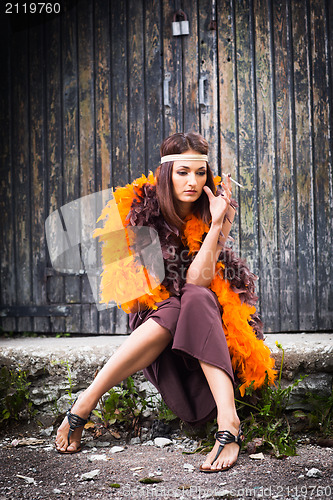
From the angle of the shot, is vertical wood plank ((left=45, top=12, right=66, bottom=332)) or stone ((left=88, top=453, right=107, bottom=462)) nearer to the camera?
stone ((left=88, top=453, right=107, bottom=462))

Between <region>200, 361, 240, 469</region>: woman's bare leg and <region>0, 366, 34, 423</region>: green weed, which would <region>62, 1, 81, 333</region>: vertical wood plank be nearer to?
<region>0, 366, 34, 423</region>: green weed

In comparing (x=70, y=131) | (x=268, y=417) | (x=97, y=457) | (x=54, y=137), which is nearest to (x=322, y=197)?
(x=268, y=417)

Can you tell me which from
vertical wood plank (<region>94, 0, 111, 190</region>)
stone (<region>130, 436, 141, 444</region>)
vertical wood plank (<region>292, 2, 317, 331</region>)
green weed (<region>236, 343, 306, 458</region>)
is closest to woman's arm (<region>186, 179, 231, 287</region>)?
green weed (<region>236, 343, 306, 458</region>)

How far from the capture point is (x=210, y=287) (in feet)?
8.02

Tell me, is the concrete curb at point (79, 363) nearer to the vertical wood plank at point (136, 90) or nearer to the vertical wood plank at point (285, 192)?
the vertical wood plank at point (285, 192)

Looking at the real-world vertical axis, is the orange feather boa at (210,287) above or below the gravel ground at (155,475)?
above

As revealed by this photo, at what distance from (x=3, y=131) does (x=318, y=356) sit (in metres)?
2.72

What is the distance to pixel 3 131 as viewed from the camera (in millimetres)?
3719

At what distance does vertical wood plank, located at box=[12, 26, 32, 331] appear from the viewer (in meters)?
3.66

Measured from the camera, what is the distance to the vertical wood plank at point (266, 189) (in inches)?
134

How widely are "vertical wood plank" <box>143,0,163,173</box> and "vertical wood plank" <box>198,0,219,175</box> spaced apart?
0.93ft

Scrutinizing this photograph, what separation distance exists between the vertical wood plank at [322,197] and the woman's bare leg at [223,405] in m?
1.46

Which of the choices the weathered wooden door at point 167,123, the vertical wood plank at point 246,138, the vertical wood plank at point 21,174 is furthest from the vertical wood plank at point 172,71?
the vertical wood plank at point 21,174

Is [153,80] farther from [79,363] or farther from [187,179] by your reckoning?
[79,363]
